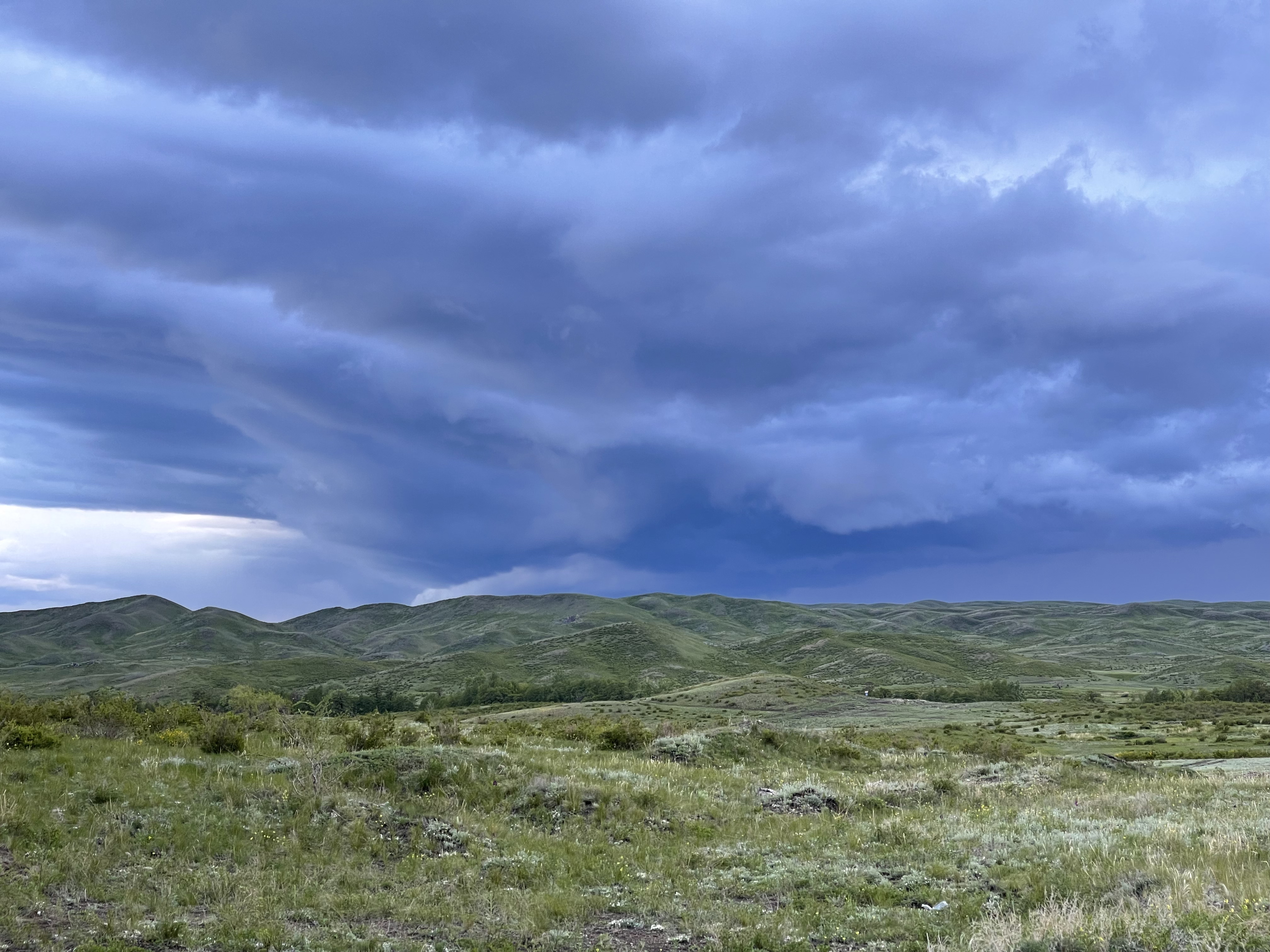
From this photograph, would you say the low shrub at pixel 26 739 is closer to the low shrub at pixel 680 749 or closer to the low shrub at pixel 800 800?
the low shrub at pixel 800 800

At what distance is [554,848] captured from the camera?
1550cm

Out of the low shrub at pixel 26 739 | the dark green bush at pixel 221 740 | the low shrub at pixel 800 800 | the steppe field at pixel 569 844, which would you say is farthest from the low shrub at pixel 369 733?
the low shrub at pixel 800 800

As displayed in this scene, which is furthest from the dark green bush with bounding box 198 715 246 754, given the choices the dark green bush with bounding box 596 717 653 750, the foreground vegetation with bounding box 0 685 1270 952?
the dark green bush with bounding box 596 717 653 750

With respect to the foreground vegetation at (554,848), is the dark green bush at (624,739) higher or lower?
lower

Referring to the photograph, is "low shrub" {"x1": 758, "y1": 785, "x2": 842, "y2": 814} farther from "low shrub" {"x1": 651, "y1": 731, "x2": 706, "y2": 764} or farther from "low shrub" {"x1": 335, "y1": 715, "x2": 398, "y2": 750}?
"low shrub" {"x1": 335, "y1": 715, "x2": 398, "y2": 750}

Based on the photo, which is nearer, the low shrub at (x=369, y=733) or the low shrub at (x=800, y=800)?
the low shrub at (x=800, y=800)

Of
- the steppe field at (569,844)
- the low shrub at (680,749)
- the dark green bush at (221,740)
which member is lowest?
the low shrub at (680,749)

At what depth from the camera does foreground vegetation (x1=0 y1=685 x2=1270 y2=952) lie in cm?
1059

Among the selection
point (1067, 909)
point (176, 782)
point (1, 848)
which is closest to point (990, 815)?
point (1067, 909)

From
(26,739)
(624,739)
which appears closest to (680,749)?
(624,739)

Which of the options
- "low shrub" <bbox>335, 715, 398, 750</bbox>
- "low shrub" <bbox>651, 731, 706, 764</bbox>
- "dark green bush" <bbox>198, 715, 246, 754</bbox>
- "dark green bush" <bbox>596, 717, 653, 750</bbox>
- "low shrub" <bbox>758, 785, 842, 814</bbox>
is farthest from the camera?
"dark green bush" <bbox>596, 717, 653, 750</bbox>

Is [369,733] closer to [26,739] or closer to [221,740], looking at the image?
[221,740]

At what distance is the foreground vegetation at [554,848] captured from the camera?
10594 millimetres

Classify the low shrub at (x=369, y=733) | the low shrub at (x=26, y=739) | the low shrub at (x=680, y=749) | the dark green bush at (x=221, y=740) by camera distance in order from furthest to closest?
the low shrub at (x=680, y=749) → the low shrub at (x=369, y=733) → the dark green bush at (x=221, y=740) → the low shrub at (x=26, y=739)
